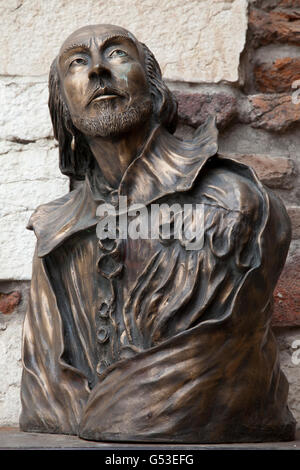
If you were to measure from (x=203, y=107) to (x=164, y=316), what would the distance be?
86cm

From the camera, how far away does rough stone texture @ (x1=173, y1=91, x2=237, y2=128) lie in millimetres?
2574

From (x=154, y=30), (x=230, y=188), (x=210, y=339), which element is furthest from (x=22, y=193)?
(x=210, y=339)

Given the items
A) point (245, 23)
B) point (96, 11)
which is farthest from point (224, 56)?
point (96, 11)

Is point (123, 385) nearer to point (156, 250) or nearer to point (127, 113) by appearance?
point (156, 250)

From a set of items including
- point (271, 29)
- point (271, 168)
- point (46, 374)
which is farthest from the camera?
point (271, 29)

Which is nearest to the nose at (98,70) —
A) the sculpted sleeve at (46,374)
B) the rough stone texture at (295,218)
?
the sculpted sleeve at (46,374)

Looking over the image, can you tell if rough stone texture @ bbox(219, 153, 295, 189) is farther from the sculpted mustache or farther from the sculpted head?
the sculpted mustache

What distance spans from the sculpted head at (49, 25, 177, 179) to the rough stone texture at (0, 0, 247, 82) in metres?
0.51

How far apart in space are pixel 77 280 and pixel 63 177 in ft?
1.81

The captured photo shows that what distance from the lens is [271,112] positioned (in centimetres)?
260

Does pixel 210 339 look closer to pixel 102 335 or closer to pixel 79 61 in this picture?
pixel 102 335

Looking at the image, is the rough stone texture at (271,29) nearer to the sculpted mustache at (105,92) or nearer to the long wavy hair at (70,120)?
the long wavy hair at (70,120)

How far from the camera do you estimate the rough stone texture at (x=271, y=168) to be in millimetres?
2535

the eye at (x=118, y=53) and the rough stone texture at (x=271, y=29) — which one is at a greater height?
the eye at (x=118, y=53)
